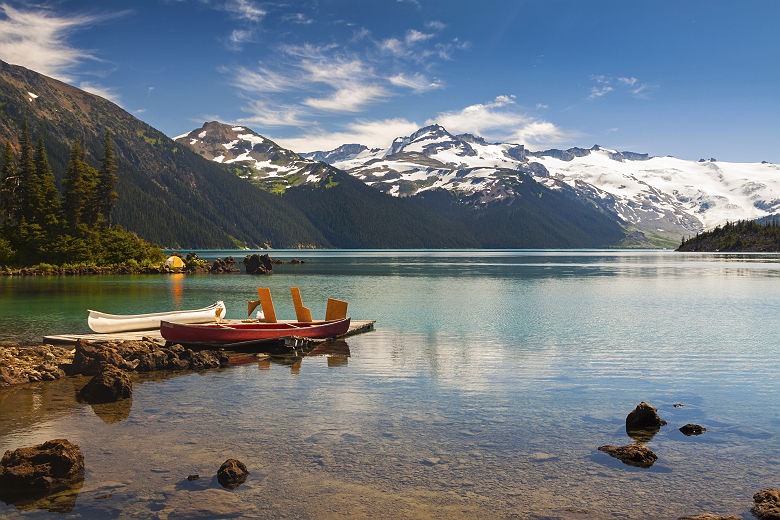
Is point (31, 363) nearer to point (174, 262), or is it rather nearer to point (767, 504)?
point (767, 504)

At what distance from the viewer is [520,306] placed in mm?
66500

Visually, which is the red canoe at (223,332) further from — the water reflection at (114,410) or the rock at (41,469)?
the rock at (41,469)

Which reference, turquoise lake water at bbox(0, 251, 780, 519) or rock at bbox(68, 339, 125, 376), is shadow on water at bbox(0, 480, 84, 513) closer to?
turquoise lake water at bbox(0, 251, 780, 519)

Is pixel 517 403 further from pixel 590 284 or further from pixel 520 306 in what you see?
pixel 590 284

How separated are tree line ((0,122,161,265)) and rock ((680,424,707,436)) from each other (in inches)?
5140

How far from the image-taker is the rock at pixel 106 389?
78.9ft

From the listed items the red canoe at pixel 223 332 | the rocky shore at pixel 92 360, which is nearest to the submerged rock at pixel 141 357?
the rocky shore at pixel 92 360

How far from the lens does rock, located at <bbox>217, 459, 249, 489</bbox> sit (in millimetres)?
15438

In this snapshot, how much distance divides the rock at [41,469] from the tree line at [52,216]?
122 m

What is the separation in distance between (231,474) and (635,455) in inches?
460

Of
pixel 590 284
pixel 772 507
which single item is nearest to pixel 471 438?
pixel 772 507

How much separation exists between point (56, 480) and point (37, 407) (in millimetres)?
9203

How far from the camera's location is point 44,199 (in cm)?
12419

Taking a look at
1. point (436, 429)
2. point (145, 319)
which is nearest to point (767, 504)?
point (436, 429)
